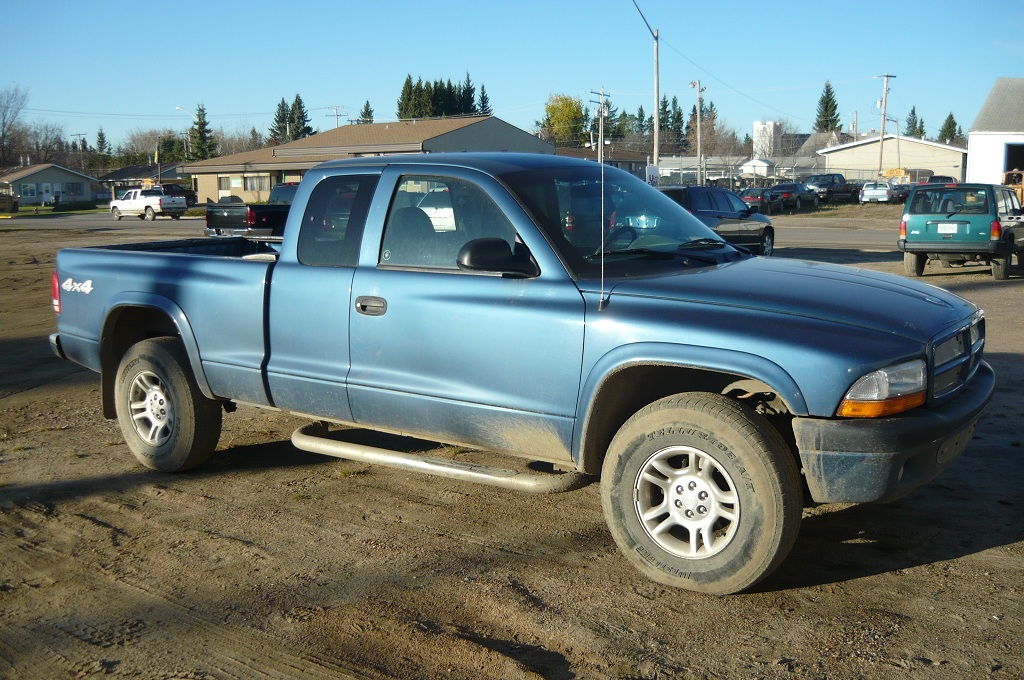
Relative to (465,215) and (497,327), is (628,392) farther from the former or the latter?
(465,215)

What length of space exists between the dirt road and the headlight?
831 mm

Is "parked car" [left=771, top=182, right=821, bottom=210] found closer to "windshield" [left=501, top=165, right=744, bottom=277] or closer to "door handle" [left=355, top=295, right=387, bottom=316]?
"windshield" [left=501, top=165, right=744, bottom=277]

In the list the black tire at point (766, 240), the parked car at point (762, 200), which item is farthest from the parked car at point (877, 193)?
the black tire at point (766, 240)

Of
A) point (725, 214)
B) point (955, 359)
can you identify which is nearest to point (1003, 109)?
point (725, 214)

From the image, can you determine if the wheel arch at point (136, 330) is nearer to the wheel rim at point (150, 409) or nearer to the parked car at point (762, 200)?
the wheel rim at point (150, 409)

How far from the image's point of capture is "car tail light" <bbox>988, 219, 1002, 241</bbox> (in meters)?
15.6

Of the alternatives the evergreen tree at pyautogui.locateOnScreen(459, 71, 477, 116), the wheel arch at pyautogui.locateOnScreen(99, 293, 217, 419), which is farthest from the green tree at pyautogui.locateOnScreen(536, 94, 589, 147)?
the wheel arch at pyautogui.locateOnScreen(99, 293, 217, 419)

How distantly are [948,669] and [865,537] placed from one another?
1.33 m

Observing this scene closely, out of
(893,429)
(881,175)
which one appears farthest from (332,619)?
(881,175)

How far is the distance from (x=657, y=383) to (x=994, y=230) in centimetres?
1372

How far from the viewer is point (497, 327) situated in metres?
4.41

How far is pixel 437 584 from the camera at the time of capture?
4129 mm

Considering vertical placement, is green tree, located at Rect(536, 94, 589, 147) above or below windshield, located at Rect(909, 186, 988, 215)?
above

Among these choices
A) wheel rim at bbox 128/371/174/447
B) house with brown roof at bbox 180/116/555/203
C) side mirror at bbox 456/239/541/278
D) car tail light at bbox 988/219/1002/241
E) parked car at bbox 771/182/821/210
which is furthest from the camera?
parked car at bbox 771/182/821/210
